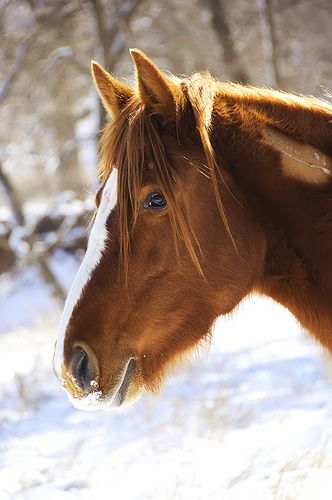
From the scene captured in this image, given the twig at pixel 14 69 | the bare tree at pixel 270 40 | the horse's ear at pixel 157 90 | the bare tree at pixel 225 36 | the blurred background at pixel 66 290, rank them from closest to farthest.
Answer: the horse's ear at pixel 157 90 < the blurred background at pixel 66 290 < the bare tree at pixel 270 40 < the twig at pixel 14 69 < the bare tree at pixel 225 36

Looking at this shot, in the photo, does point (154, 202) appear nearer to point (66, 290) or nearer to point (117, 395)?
point (117, 395)

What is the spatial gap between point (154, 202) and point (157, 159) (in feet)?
0.52

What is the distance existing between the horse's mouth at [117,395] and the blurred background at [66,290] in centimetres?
96

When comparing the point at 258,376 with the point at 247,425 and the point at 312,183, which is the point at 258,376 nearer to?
the point at 247,425

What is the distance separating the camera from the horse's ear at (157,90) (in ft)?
7.84

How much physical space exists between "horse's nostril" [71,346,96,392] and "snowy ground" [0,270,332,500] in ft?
2.00

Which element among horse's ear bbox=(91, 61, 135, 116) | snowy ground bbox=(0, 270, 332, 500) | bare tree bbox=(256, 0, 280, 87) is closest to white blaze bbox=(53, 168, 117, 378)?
horse's ear bbox=(91, 61, 135, 116)

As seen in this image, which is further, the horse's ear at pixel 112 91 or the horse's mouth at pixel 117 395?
the horse's ear at pixel 112 91

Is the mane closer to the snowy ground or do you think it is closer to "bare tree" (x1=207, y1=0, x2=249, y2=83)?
the snowy ground

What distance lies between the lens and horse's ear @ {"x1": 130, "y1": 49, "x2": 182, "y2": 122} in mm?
2391

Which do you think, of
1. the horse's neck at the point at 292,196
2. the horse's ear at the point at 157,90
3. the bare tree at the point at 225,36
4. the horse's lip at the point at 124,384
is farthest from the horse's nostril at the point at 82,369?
the bare tree at the point at 225,36

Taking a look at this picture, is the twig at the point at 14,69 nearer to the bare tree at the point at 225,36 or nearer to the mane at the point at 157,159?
the bare tree at the point at 225,36

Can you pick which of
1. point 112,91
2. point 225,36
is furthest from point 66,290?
point 112,91

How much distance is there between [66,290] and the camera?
10672mm
